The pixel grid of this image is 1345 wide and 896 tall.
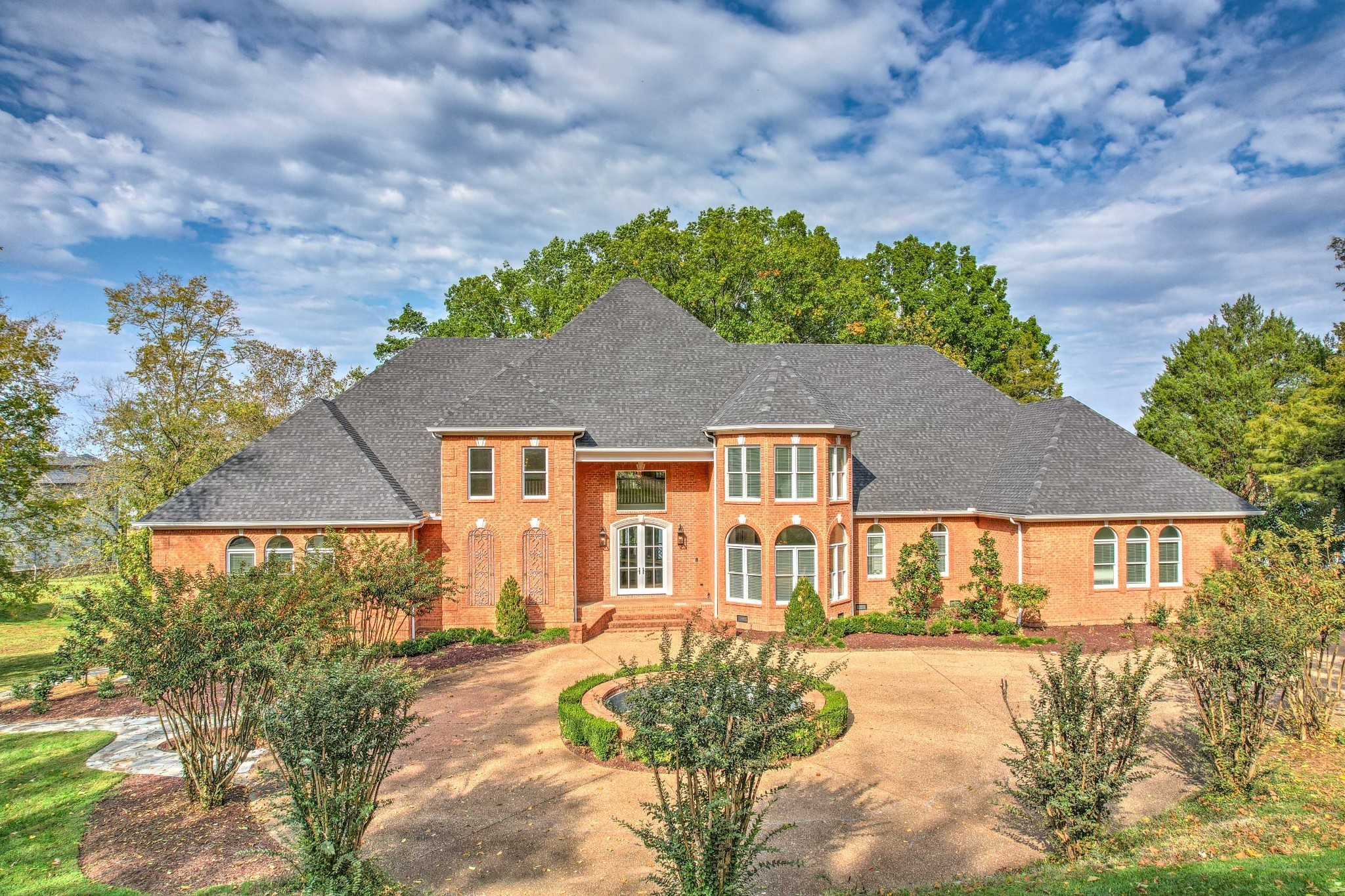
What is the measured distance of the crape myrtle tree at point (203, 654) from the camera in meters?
8.47

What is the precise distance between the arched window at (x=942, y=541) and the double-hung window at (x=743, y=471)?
6.35m

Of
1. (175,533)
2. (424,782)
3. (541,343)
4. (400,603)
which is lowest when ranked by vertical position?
(424,782)

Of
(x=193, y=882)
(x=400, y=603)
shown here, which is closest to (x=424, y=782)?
(x=193, y=882)

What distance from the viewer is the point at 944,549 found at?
21.3 metres

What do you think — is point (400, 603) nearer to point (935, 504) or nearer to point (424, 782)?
point (424, 782)

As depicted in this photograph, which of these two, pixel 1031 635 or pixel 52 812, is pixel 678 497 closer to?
pixel 1031 635

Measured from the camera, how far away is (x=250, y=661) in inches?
338

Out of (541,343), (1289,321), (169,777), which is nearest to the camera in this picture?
(169,777)

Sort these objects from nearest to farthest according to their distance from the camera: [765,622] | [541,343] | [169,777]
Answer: [169,777]
[765,622]
[541,343]

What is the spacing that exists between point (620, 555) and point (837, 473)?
24.1ft

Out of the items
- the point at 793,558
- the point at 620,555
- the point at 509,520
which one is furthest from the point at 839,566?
the point at 509,520

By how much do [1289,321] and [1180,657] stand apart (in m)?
41.6

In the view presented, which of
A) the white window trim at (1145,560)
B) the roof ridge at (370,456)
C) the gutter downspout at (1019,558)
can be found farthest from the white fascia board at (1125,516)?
the roof ridge at (370,456)

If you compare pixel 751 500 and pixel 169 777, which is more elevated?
pixel 751 500
